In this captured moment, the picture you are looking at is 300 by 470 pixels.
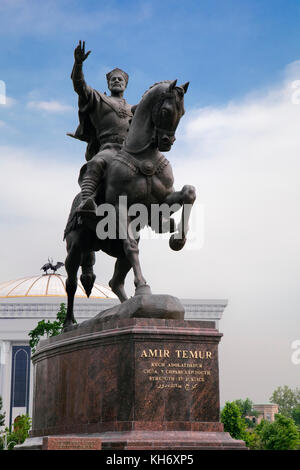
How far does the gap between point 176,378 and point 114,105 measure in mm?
5264

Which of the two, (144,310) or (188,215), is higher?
(188,215)

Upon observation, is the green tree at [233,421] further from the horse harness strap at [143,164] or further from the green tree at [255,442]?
the horse harness strap at [143,164]

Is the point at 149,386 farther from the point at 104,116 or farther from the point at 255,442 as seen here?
the point at 255,442

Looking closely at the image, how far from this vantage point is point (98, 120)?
11.9m

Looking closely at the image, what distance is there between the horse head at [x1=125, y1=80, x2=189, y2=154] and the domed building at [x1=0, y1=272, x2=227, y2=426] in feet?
150

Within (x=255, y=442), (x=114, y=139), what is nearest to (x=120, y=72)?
(x=114, y=139)

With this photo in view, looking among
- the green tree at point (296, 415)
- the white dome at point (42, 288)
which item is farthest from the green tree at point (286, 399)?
the white dome at point (42, 288)

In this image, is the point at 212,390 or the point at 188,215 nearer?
the point at 212,390

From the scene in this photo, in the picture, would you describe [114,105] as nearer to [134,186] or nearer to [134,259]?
[134,186]

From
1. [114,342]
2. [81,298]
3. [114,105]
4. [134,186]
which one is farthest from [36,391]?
[81,298]

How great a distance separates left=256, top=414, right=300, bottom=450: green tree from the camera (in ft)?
155

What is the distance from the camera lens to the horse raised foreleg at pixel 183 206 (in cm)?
1023
